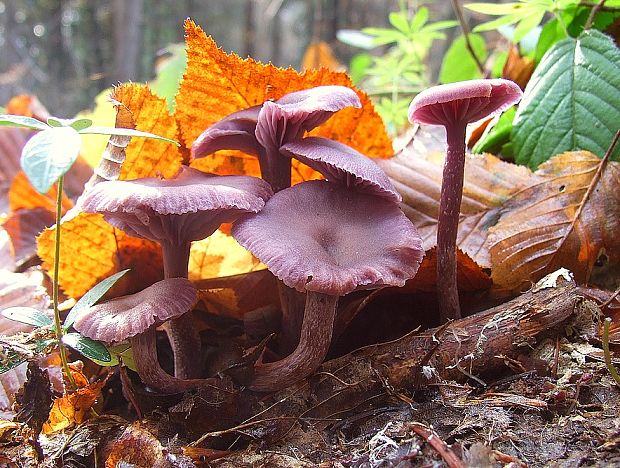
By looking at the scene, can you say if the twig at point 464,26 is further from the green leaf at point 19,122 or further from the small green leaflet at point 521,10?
the green leaf at point 19,122

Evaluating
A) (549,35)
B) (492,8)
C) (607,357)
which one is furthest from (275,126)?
(549,35)

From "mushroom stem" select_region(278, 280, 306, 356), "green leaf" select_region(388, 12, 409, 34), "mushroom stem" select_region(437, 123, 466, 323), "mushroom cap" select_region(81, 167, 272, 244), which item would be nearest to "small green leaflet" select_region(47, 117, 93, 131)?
"mushroom cap" select_region(81, 167, 272, 244)

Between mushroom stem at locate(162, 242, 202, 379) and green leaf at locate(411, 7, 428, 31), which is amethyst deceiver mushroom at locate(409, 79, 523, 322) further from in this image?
green leaf at locate(411, 7, 428, 31)

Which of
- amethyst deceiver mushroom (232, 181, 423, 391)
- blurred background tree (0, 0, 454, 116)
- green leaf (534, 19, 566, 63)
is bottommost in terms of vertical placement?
blurred background tree (0, 0, 454, 116)

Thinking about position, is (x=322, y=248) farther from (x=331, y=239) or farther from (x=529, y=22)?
(x=529, y=22)

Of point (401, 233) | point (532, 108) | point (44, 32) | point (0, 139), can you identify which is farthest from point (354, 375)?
point (44, 32)

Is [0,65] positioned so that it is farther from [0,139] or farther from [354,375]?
[354,375]
